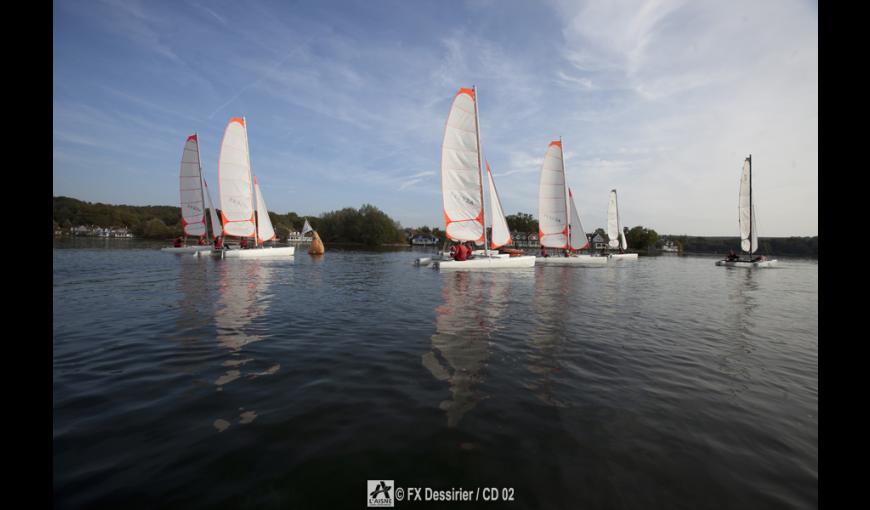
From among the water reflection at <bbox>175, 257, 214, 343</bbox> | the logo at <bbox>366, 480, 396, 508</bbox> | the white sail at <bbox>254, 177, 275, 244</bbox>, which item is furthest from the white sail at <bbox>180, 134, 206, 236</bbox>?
the logo at <bbox>366, 480, 396, 508</bbox>

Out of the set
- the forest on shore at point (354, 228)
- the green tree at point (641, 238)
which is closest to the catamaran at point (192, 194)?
the forest on shore at point (354, 228)

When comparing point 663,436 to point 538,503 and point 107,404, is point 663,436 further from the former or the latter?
point 107,404

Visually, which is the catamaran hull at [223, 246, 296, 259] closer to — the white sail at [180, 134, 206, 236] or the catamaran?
the catamaran

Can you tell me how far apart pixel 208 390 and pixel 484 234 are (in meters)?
23.6

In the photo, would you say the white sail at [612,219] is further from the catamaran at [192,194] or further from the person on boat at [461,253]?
the catamaran at [192,194]

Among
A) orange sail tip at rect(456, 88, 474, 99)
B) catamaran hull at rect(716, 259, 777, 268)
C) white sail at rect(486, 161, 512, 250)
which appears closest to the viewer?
orange sail tip at rect(456, 88, 474, 99)

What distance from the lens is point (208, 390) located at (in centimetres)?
500

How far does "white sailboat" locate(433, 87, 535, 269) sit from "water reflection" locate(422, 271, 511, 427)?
492 inches

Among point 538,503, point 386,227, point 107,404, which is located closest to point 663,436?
point 538,503

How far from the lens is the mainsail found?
36.5 m

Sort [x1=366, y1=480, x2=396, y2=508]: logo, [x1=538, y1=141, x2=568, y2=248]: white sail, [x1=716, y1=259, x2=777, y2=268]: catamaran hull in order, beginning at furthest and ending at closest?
[x1=716, y1=259, x2=777, y2=268]: catamaran hull < [x1=538, y1=141, x2=568, y2=248]: white sail < [x1=366, y1=480, x2=396, y2=508]: logo

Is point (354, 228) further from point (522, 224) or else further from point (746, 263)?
point (746, 263)


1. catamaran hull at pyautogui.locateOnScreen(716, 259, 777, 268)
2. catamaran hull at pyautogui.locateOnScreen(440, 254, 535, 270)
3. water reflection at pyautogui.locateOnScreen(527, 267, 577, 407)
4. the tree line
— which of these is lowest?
water reflection at pyautogui.locateOnScreen(527, 267, 577, 407)

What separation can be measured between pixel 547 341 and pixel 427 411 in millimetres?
4341
